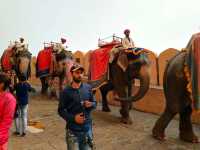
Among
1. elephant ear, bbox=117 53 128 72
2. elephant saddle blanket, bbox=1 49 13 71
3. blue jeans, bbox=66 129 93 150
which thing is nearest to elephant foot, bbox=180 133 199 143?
elephant ear, bbox=117 53 128 72

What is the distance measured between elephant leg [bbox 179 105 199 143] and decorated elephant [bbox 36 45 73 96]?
5.52 metres

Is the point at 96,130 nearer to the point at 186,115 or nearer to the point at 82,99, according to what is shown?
the point at 186,115

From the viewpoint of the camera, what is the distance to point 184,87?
17.1ft

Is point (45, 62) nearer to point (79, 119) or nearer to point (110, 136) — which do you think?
point (110, 136)

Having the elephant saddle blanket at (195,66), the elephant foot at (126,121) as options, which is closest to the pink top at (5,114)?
the elephant saddle blanket at (195,66)

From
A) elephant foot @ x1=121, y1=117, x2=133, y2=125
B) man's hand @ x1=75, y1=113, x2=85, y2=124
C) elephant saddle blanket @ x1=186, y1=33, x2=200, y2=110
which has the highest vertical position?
elephant saddle blanket @ x1=186, y1=33, x2=200, y2=110

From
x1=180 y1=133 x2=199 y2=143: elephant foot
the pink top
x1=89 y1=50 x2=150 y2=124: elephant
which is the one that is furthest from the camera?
x1=89 y1=50 x2=150 y2=124: elephant

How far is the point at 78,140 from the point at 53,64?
798 centimetres

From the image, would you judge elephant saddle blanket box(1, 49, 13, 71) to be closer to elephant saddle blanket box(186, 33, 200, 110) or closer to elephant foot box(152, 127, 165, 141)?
elephant foot box(152, 127, 165, 141)

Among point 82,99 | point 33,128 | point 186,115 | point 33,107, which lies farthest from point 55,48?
point 82,99

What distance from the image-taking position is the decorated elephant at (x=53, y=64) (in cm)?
1073

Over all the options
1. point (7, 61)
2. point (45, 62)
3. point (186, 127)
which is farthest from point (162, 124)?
point (7, 61)

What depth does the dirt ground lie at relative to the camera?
5317 millimetres

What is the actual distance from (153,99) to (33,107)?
3.70m
